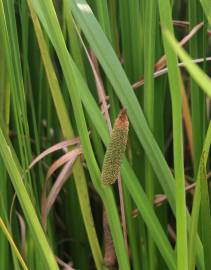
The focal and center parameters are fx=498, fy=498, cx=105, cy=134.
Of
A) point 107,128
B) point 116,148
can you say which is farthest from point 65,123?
point 116,148

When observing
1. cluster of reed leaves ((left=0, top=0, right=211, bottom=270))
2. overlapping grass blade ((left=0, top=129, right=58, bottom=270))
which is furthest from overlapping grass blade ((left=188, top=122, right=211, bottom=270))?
overlapping grass blade ((left=0, top=129, right=58, bottom=270))

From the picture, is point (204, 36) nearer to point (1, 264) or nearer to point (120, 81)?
point (120, 81)

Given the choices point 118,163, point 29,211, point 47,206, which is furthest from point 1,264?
point 118,163

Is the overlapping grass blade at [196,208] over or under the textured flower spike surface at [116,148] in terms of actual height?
under

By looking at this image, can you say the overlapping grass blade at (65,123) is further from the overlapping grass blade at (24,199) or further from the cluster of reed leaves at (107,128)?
the overlapping grass blade at (24,199)

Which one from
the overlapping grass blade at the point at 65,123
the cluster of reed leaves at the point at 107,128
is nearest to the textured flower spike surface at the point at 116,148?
the cluster of reed leaves at the point at 107,128

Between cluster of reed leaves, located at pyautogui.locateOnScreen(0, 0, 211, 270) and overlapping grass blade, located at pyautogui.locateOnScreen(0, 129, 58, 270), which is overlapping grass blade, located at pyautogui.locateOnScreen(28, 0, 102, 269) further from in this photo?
overlapping grass blade, located at pyautogui.locateOnScreen(0, 129, 58, 270)
